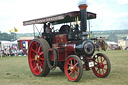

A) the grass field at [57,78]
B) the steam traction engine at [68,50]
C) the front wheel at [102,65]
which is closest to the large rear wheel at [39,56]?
the steam traction engine at [68,50]

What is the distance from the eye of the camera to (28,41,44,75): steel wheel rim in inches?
288

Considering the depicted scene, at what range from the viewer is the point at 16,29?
89.8 feet

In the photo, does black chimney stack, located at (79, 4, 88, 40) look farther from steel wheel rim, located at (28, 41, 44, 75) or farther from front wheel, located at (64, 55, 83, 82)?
steel wheel rim, located at (28, 41, 44, 75)

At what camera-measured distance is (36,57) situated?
745 centimetres

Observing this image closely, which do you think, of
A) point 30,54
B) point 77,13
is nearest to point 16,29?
point 30,54

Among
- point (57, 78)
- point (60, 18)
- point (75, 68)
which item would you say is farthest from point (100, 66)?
point (60, 18)

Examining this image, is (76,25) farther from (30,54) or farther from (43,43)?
(30,54)

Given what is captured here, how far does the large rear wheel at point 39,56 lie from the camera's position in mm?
6914

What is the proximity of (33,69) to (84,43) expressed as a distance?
2.46 metres

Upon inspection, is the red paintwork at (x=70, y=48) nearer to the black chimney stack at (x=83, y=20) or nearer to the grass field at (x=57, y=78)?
the black chimney stack at (x=83, y=20)

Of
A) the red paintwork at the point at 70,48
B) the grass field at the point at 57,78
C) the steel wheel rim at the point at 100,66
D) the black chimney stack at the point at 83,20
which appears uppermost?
the black chimney stack at the point at 83,20

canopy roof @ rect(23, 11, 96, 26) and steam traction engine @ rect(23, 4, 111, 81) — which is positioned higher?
canopy roof @ rect(23, 11, 96, 26)

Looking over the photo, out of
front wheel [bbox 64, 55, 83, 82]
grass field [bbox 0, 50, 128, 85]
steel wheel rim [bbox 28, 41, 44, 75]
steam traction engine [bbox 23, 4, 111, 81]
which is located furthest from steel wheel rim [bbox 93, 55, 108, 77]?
steel wheel rim [bbox 28, 41, 44, 75]

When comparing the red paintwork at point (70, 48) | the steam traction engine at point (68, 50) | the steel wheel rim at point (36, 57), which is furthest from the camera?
the steel wheel rim at point (36, 57)
